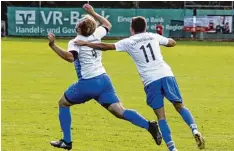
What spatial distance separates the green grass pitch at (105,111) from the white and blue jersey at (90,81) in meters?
0.91

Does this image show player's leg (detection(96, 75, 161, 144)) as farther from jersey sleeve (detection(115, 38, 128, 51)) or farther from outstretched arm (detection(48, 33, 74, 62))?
outstretched arm (detection(48, 33, 74, 62))

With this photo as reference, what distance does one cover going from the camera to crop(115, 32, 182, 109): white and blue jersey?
10094 mm

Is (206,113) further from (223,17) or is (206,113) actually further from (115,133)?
(223,17)

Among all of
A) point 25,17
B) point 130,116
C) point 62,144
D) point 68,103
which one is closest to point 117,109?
point 130,116

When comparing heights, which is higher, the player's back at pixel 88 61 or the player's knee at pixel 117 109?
the player's back at pixel 88 61

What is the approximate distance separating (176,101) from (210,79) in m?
13.4

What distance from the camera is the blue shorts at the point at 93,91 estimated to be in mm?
10359

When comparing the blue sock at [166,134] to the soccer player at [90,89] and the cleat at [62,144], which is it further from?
the cleat at [62,144]

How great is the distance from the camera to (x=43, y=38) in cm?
5328

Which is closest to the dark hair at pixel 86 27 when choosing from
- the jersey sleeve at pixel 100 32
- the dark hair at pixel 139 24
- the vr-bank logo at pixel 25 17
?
the jersey sleeve at pixel 100 32

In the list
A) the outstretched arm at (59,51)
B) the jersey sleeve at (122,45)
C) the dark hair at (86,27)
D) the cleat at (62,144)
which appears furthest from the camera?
the cleat at (62,144)

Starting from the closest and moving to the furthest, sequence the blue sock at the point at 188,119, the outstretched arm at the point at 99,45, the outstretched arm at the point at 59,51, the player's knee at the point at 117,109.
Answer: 1. the outstretched arm at the point at 59,51
2. the outstretched arm at the point at 99,45
3. the blue sock at the point at 188,119
4. the player's knee at the point at 117,109

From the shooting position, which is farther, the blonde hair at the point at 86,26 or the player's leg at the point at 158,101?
the blonde hair at the point at 86,26

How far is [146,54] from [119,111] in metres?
1.00
